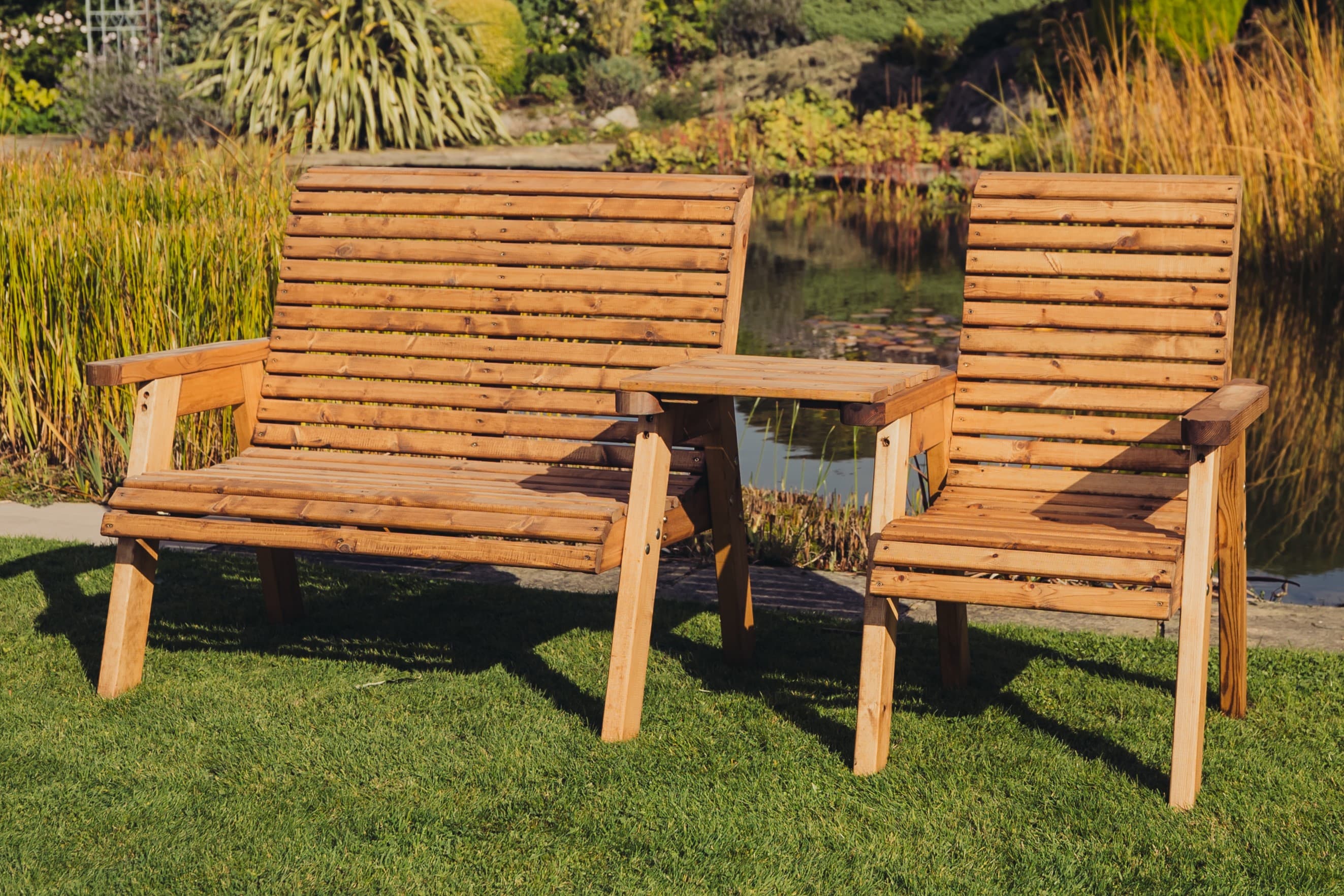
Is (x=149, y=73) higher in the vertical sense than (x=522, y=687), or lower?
higher

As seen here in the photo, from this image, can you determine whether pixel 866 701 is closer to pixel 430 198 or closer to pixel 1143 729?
pixel 1143 729

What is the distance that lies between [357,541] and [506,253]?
1.12 metres

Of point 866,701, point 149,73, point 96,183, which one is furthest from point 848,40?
point 866,701

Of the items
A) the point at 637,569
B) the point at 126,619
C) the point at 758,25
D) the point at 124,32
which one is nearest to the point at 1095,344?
the point at 637,569

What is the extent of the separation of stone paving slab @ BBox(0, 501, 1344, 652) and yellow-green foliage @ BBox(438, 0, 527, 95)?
1665cm

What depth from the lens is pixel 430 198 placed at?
4.08m

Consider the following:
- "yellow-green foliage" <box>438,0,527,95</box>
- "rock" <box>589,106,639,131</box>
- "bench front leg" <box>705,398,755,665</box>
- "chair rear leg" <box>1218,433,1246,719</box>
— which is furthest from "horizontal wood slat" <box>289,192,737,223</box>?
"yellow-green foliage" <box>438,0,527,95</box>


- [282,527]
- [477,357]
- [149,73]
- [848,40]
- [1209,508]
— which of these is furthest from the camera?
[848,40]

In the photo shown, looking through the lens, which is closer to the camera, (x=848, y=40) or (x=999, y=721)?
(x=999, y=721)

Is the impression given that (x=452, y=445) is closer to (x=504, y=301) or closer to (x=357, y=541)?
(x=504, y=301)

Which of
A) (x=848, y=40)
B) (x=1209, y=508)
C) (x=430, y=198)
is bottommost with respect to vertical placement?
(x=1209, y=508)

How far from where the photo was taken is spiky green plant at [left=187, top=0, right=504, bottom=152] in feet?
50.8

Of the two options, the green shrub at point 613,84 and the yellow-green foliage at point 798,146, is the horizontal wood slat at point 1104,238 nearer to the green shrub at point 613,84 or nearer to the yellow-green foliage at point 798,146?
the yellow-green foliage at point 798,146

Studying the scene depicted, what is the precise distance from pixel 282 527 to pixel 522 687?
2.26 feet
